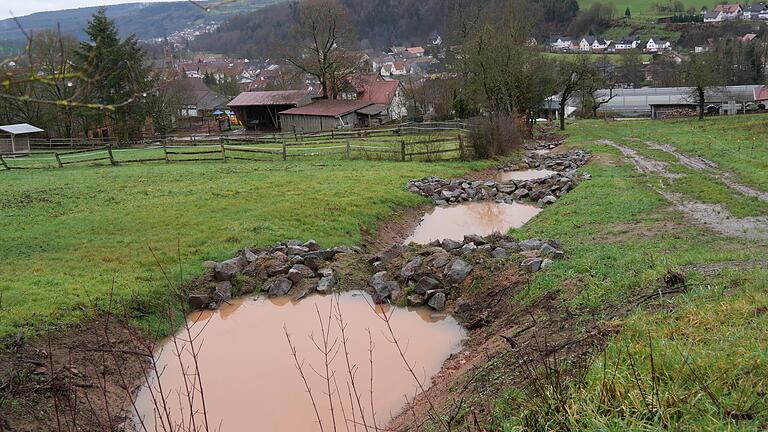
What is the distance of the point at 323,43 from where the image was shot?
49.0m

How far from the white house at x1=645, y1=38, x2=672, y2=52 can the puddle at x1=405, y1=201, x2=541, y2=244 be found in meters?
94.6

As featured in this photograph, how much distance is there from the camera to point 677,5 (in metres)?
124

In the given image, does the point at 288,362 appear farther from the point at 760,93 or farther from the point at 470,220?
the point at 760,93

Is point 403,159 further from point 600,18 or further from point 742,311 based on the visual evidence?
point 600,18

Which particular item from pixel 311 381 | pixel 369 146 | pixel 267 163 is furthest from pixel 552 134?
pixel 311 381

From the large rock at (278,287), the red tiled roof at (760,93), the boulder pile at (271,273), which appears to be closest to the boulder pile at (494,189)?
the boulder pile at (271,273)

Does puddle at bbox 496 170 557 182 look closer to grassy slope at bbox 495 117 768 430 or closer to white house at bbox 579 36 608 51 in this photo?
grassy slope at bbox 495 117 768 430

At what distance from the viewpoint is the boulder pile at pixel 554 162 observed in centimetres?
2505

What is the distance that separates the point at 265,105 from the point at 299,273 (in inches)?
1752

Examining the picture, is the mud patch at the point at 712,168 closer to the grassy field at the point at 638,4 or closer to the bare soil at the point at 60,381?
the bare soil at the point at 60,381

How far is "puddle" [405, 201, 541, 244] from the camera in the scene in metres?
15.3

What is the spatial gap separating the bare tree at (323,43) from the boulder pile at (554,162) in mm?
26124

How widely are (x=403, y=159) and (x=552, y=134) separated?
60.5 ft

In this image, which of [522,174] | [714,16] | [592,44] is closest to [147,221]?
[522,174]
